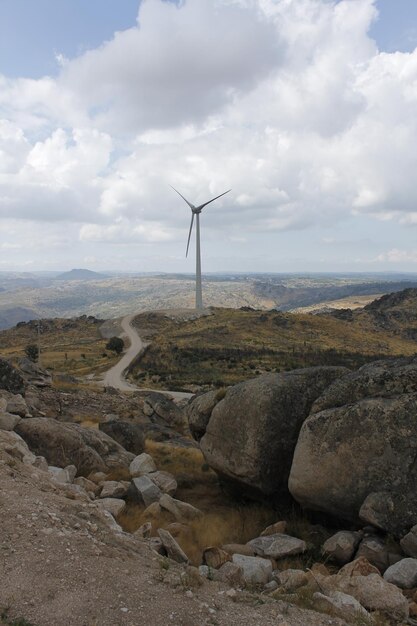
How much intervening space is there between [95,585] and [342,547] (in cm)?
707

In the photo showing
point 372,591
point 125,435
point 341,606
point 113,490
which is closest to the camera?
point 341,606

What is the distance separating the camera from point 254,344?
115 m

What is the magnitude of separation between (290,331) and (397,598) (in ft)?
425

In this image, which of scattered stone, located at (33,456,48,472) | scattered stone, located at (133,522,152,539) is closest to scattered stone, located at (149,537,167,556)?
scattered stone, located at (133,522,152,539)

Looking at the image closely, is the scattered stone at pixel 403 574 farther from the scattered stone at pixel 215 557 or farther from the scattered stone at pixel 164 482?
the scattered stone at pixel 164 482

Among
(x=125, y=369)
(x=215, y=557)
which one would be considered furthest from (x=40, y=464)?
(x=125, y=369)

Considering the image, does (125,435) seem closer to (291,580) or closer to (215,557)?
(215,557)

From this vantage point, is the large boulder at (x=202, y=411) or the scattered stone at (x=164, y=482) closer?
the scattered stone at (x=164, y=482)

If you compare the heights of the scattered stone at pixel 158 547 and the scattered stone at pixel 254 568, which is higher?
the scattered stone at pixel 158 547

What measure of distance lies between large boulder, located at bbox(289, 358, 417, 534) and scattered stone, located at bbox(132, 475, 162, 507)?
15.9ft

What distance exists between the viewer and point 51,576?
8156 mm

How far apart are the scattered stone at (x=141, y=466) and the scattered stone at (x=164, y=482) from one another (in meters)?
0.75

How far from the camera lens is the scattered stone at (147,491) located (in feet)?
49.7

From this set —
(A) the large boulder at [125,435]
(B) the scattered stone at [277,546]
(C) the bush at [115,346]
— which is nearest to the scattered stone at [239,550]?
(B) the scattered stone at [277,546]
